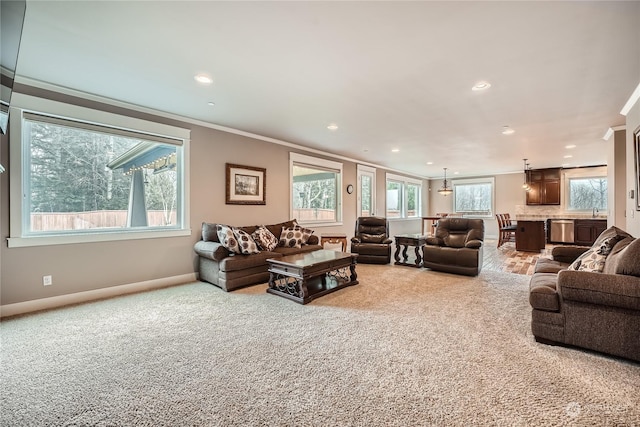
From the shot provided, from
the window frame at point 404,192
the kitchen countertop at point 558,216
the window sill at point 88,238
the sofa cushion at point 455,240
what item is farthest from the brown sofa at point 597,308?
the kitchen countertop at point 558,216

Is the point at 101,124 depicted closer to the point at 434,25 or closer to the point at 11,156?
the point at 11,156

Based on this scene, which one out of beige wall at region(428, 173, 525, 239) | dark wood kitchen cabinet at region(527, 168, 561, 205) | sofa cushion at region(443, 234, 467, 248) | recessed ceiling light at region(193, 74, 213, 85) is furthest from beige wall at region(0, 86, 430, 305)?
dark wood kitchen cabinet at region(527, 168, 561, 205)

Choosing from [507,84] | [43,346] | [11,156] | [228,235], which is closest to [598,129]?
[507,84]

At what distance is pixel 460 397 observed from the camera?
167cm

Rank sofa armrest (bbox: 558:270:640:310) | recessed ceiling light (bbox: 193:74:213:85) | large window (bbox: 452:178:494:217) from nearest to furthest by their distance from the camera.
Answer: sofa armrest (bbox: 558:270:640:310)
recessed ceiling light (bbox: 193:74:213:85)
large window (bbox: 452:178:494:217)

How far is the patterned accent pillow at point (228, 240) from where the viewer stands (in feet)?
13.1

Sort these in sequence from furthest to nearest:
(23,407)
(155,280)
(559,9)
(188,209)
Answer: (188,209), (155,280), (559,9), (23,407)

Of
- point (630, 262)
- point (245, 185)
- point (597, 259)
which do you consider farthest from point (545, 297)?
point (245, 185)

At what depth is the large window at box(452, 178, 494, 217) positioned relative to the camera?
10.4 metres

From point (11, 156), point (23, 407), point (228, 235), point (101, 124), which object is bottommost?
point (23, 407)

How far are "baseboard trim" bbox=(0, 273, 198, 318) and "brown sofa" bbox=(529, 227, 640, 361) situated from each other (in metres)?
4.27

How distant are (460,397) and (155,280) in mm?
3881

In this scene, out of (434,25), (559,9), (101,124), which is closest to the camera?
(559,9)

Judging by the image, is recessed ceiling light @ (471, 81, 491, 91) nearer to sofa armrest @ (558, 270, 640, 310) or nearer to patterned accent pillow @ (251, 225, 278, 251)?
sofa armrest @ (558, 270, 640, 310)
